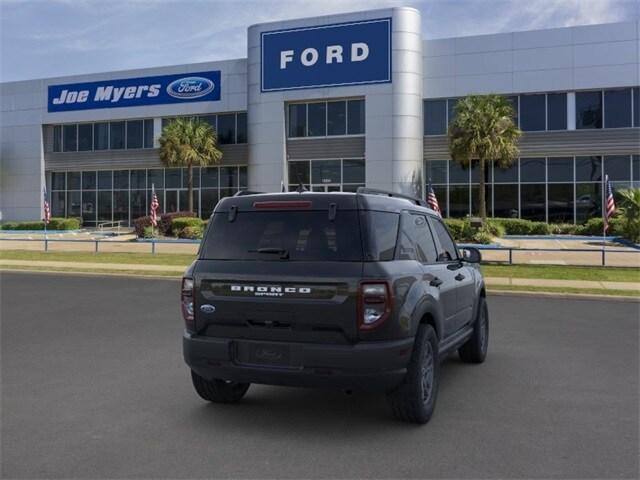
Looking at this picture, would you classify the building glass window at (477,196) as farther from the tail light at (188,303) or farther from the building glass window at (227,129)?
the tail light at (188,303)

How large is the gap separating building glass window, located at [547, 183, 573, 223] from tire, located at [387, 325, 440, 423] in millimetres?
29891

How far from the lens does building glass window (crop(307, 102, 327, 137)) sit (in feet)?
115

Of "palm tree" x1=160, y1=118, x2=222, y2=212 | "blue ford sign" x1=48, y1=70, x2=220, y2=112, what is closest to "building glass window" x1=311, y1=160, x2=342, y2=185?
"palm tree" x1=160, y1=118, x2=222, y2=212

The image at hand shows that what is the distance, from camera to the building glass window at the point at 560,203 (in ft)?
106

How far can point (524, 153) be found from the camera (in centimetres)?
3281

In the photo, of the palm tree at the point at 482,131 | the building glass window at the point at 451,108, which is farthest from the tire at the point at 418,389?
the building glass window at the point at 451,108

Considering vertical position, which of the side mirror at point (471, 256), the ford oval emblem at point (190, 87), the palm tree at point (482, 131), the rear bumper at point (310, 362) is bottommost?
the rear bumper at point (310, 362)

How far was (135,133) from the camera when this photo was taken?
4094 cm

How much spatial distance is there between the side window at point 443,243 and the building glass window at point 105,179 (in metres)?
38.9

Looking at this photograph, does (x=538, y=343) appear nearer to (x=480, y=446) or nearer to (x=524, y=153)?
(x=480, y=446)

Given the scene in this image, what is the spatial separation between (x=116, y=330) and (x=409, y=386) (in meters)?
5.77

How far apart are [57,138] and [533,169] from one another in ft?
105

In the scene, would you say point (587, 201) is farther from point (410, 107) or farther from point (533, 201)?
point (410, 107)

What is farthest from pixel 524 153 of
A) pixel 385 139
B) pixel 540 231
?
pixel 385 139
